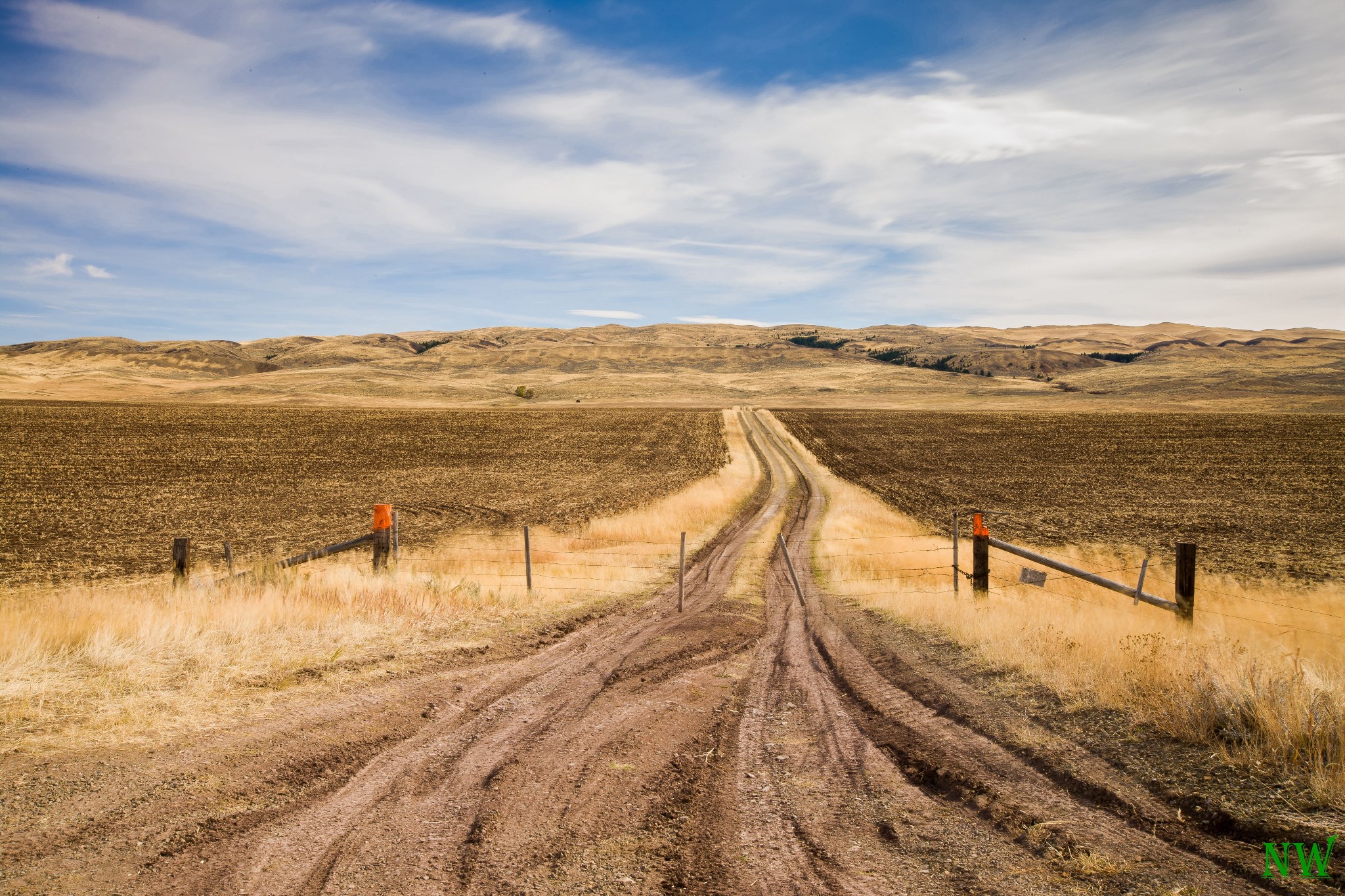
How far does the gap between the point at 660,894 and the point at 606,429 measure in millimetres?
63318

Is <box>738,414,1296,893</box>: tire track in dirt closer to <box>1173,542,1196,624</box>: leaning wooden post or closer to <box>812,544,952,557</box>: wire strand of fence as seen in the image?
<box>1173,542,1196,624</box>: leaning wooden post

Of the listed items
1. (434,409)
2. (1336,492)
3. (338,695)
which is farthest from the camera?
(434,409)

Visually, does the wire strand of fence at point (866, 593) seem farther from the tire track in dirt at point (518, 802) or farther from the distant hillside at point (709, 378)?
the distant hillside at point (709, 378)

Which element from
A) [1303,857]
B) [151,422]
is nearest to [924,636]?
[1303,857]

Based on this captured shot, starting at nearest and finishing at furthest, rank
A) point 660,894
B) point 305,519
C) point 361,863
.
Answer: point 660,894 < point 361,863 < point 305,519

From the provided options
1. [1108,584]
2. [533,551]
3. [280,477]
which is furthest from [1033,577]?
[280,477]

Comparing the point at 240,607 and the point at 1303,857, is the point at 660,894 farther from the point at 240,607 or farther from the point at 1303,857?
the point at 240,607

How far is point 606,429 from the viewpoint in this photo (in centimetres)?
6681

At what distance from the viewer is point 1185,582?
31.6 feet

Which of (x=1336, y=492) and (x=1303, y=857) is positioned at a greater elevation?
(x=1303, y=857)

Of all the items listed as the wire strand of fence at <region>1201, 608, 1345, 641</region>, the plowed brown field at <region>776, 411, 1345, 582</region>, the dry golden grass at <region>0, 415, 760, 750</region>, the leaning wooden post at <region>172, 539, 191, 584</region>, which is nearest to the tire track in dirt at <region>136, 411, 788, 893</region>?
the dry golden grass at <region>0, 415, 760, 750</region>

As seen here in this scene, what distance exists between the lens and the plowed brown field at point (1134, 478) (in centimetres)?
2305

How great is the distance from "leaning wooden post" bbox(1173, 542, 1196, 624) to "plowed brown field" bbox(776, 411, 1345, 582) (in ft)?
37.4

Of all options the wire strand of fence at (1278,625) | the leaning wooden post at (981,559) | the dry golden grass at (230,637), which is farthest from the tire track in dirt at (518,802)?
the wire strand of fence at (1278,625)
